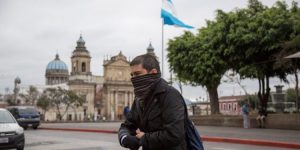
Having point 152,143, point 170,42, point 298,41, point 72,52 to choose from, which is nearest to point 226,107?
point 72,52

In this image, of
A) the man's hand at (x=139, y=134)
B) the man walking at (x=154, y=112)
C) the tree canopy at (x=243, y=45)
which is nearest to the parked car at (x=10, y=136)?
the man walking at (x=154, y=112)

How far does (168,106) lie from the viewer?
3.40 meters

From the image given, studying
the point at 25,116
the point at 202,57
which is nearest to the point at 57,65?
the point at 25,116

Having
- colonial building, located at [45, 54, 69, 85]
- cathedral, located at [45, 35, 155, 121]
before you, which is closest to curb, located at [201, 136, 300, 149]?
cathedral, located at [45, 35, 155, 121]

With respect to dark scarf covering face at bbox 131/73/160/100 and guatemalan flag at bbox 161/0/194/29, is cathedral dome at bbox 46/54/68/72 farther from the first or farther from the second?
dark scarf covering face at bbox 131/73/160/100

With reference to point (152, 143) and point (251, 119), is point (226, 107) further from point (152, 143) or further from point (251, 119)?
point (152, 143)

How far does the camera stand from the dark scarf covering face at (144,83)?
3.54m

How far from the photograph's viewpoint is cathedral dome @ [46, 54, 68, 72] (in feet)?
359

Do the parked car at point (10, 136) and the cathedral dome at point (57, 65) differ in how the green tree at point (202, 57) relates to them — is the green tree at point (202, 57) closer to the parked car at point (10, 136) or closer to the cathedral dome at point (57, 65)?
the parked car at point (10, 136)

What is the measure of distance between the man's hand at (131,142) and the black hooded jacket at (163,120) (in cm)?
7

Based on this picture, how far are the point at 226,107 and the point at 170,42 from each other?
5087cm

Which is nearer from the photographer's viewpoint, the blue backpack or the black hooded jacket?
the black hooded jacket

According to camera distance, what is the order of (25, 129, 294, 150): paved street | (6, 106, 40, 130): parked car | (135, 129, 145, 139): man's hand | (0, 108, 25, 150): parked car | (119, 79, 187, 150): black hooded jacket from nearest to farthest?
(119, 79, 187, 150): black hooded jacket → (135, 129, 145, 139): man's hand → (0, 108, 25, 150): parked car → (25, 129, 294, 150): paved street → (6, 106, 40, 130): parked car

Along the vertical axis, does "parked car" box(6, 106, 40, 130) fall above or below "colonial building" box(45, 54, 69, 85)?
below
